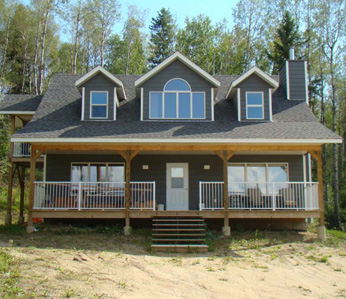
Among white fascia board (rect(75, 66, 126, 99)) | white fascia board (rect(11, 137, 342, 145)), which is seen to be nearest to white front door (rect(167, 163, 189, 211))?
white fascia board (rect(11, 137, 342, 145))

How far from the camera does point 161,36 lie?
40156mm

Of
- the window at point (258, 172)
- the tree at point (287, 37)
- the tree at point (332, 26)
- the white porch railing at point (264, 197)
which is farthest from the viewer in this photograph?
the tree at point (287, 37)

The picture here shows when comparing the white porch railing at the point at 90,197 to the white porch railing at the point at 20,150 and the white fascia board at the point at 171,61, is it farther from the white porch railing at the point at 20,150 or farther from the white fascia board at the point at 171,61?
the white fascia board at the point at 171,61

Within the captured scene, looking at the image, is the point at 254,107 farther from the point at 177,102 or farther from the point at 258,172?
the point at 177,102

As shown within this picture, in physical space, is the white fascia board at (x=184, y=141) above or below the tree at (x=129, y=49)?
below

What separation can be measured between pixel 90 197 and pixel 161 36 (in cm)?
2777

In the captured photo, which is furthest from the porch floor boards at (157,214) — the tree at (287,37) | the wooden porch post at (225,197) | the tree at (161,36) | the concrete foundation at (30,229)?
the tree at (161,36)

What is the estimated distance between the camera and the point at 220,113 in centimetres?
1756

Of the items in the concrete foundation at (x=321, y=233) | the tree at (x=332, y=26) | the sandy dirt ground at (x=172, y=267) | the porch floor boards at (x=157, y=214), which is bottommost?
the sandy dirt ground at (x=172, y=267)

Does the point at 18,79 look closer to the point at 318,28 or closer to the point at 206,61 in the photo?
A: the point at 206,61

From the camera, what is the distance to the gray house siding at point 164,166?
56.6 ft

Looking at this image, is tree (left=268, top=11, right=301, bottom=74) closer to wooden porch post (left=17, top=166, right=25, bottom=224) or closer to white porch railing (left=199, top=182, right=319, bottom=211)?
white porch railing (left=199, top=182, right=319, bottom=211)

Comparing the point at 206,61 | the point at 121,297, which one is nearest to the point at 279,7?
the point at 206,61

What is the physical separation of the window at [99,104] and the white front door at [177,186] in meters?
3.52
